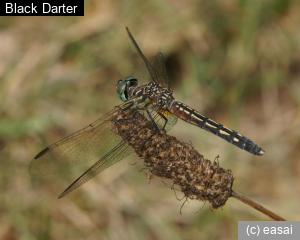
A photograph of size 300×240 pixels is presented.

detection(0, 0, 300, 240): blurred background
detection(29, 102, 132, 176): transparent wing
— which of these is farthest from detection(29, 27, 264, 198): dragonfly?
detection(0, 0, 300, 240): blurred background

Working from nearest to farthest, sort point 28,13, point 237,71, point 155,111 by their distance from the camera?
point 155,111
point 237,71
point 28,13

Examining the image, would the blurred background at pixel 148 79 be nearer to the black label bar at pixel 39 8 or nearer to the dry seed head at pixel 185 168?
the black label bar at pixel 39 8

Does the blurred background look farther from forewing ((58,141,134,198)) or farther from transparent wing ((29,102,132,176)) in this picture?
forewing ((58,141,134,198))

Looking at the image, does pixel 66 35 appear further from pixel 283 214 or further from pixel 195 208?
pixel 283 214

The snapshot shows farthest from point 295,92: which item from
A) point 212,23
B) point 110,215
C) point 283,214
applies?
point 110,215

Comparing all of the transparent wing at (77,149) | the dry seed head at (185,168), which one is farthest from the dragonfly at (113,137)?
the dry seed head at (185,168)

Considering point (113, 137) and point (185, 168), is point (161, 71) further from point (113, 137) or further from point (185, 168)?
point (185, 168)
